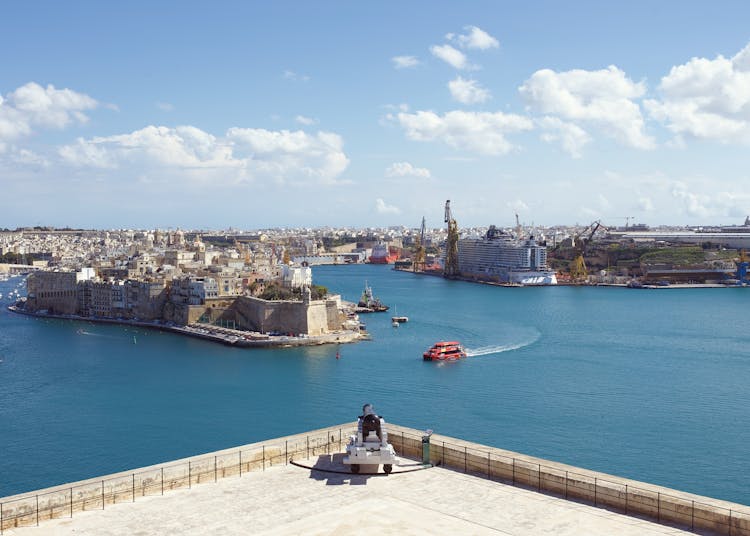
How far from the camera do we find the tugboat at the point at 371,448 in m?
4.61

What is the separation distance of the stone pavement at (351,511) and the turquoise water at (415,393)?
14.8 ft

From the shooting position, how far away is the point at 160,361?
16703 mm

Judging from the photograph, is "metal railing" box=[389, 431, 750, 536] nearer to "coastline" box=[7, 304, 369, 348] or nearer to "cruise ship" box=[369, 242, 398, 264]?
"coastline" box=[7, 304, 369, 348]

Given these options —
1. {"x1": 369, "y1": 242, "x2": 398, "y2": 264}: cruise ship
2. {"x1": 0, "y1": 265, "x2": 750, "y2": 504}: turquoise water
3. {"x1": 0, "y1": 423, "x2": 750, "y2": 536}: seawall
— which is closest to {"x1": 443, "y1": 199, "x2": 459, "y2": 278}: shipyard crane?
{"x1": 369, "y1": 242, "x2": 398, "y2": 264}: cruise ship

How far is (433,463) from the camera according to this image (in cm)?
485

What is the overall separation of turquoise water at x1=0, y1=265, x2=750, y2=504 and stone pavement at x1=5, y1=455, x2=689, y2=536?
452 centimetres

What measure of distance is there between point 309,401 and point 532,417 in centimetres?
361

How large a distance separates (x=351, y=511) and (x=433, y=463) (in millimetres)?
906

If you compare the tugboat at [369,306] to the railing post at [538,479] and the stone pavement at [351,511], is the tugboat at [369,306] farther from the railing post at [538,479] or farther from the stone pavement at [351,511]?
the railing post at [538,479]

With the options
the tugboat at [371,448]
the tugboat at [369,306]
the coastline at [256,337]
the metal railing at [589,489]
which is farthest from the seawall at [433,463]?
the tugboat at [369,306]

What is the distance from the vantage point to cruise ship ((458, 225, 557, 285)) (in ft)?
129

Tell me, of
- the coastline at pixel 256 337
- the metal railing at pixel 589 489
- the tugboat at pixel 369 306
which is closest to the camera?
the metal railing at pixel 589 489

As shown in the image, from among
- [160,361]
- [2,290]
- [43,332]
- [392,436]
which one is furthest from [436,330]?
[2,290]

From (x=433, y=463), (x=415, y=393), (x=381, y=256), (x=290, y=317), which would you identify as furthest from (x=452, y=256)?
(x=433, y=463)
